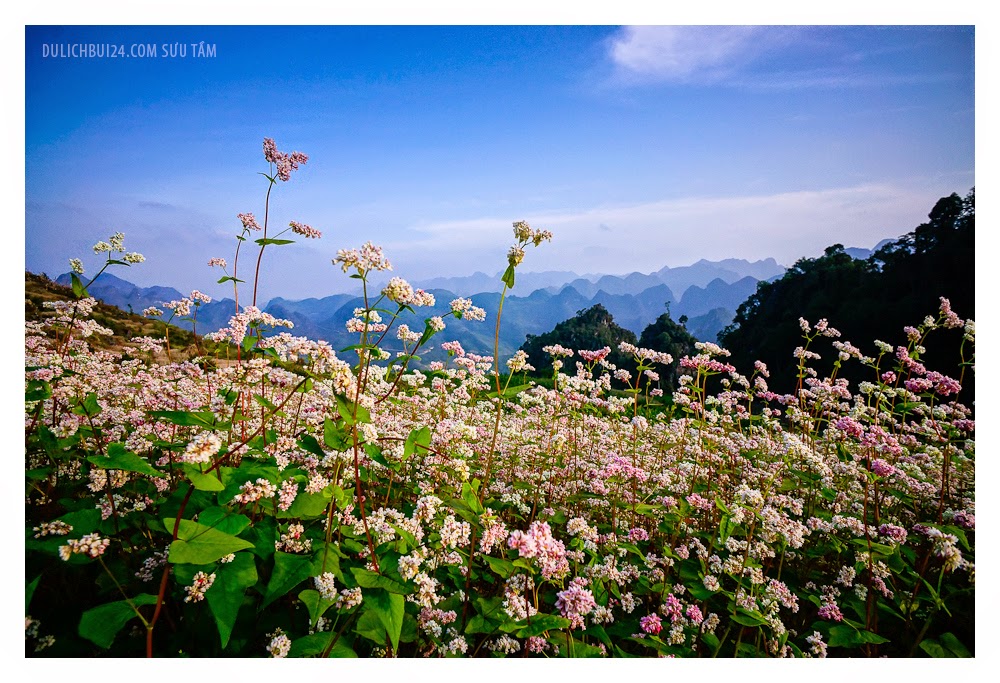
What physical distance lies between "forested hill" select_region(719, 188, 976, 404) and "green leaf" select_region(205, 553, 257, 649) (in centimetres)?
400

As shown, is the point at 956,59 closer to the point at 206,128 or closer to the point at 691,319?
the point at 206,128

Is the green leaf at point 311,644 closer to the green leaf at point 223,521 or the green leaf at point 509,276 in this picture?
the green leaf at point 223,521

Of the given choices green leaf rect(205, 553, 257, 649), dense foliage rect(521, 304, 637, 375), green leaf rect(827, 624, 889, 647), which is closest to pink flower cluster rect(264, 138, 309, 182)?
green leaf rect(205, 553, 257, 649)

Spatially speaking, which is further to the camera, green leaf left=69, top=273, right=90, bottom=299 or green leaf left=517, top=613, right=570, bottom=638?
green leaf left=69, top=273, right=90, bottom=299

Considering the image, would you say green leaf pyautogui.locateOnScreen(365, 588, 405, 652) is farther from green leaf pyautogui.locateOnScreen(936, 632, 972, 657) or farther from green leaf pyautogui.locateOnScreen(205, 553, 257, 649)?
green leaf pyautogui.locateOnScreen(936, 632, 972, 657)

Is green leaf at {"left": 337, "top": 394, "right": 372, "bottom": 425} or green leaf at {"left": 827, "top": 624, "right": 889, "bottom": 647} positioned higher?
green leaf at {"left": 337, "top": 394, "right": 372, "bottom": 425}

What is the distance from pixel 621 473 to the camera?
107 inches

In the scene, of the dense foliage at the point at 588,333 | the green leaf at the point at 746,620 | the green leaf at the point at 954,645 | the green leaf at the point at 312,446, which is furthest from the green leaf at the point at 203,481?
the dense foliage at the point at 588,333

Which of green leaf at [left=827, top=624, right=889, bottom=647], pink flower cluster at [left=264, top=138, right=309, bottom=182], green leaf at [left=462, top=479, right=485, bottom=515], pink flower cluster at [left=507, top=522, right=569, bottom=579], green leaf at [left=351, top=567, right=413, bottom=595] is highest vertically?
pink flower cluster at [left=264, top=138, right=309, bottom=182]

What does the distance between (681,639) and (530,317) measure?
21.7ft

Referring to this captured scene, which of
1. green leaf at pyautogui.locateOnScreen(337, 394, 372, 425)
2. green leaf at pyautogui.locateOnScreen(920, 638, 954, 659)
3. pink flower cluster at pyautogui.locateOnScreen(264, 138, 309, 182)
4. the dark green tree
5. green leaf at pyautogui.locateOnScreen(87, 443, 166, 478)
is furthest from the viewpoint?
the dark green tree

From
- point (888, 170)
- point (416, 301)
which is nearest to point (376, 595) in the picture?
point (416, 301)

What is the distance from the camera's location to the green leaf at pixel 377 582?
145 cm

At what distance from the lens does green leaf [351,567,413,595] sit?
1.45 meters
